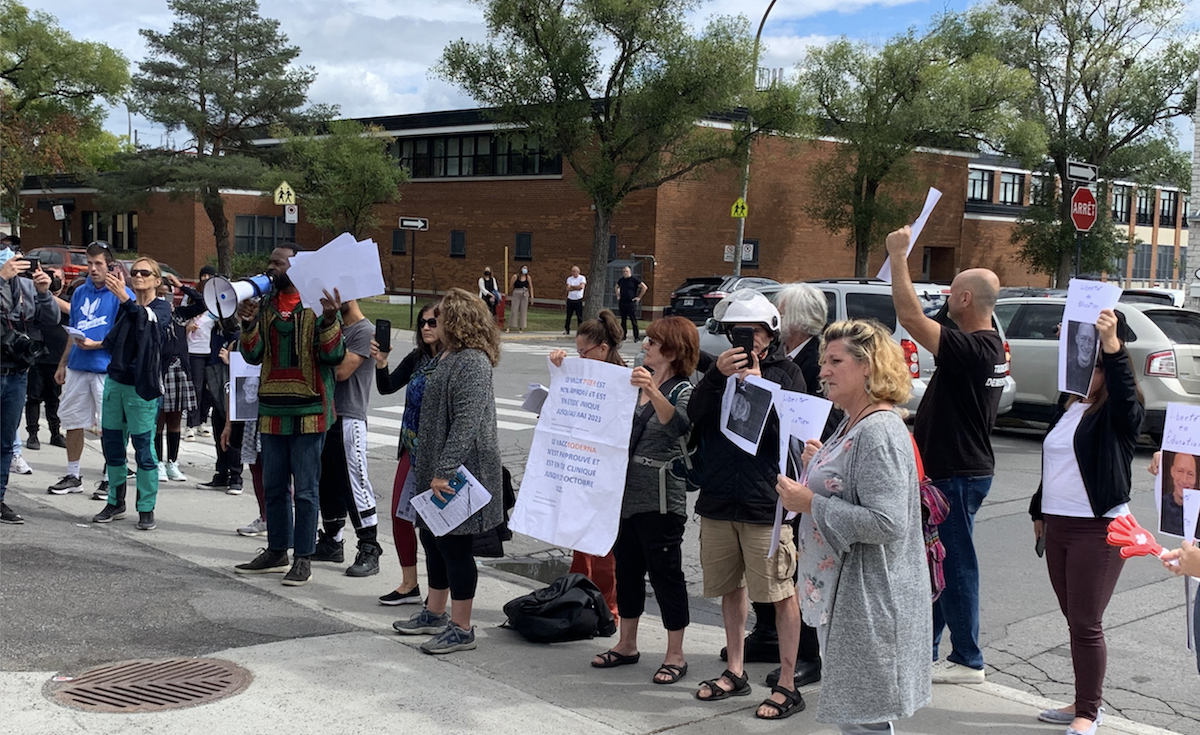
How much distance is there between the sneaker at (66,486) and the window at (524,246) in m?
34.5

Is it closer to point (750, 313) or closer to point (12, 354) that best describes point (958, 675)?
point (750, 313)

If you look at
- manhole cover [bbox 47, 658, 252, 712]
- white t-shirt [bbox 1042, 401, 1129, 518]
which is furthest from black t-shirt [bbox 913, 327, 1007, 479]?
manhole cover [bbox 47, 658, 252, 712]

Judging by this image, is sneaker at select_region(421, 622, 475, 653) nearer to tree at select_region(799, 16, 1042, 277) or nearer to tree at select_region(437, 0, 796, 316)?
tree at select_region(437, 0, 796, 316)

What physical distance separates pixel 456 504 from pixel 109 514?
166 inches

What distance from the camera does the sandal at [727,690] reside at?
5176 mm

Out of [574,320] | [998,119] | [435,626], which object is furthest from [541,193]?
[435,626]

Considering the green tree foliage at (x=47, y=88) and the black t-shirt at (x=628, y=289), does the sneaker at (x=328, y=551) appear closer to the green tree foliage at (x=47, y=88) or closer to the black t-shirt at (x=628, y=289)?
the black t-shirt at (x=628, y=289)

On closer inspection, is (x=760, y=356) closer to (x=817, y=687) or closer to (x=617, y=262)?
(x=817, y=687)

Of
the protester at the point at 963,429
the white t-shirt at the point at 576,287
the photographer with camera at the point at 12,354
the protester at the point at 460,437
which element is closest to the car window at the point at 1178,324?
the protester at the point at 963,429

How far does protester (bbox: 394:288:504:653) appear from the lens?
224 inches

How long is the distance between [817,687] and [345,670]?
230 cm

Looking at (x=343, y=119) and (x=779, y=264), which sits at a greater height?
(x=343, y=119)

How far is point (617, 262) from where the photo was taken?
128 ft

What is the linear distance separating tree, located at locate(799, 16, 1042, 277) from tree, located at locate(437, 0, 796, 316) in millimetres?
6838
